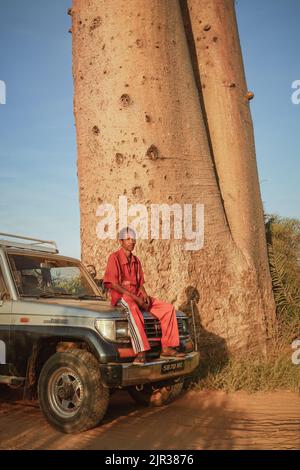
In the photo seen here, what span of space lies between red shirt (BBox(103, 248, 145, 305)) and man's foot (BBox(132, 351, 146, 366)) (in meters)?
0.83

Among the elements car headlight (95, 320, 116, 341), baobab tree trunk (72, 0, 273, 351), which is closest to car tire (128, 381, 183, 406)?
car headlight (95, 320, 116, 341)

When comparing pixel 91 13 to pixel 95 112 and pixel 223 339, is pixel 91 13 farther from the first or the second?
pixel 223 339

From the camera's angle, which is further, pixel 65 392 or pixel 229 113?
pixel 229 113

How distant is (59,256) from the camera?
19.7 ft

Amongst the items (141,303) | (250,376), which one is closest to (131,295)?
(141,303)

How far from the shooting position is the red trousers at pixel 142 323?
458 cm

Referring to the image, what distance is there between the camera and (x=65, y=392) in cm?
443

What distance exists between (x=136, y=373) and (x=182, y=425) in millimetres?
771

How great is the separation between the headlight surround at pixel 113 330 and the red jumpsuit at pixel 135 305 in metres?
0.07

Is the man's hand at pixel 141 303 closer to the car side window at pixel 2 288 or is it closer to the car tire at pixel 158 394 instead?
the car tire at pixel 158 394

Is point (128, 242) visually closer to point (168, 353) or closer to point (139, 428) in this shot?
point (168, 353)

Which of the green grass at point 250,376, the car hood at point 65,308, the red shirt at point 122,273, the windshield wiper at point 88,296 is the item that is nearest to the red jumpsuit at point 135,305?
the red shirt at point 122,273

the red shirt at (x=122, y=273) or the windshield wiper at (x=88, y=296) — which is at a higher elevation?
the red shirt at (x=122, y=273)

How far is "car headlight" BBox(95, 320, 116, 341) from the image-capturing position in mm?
4454
